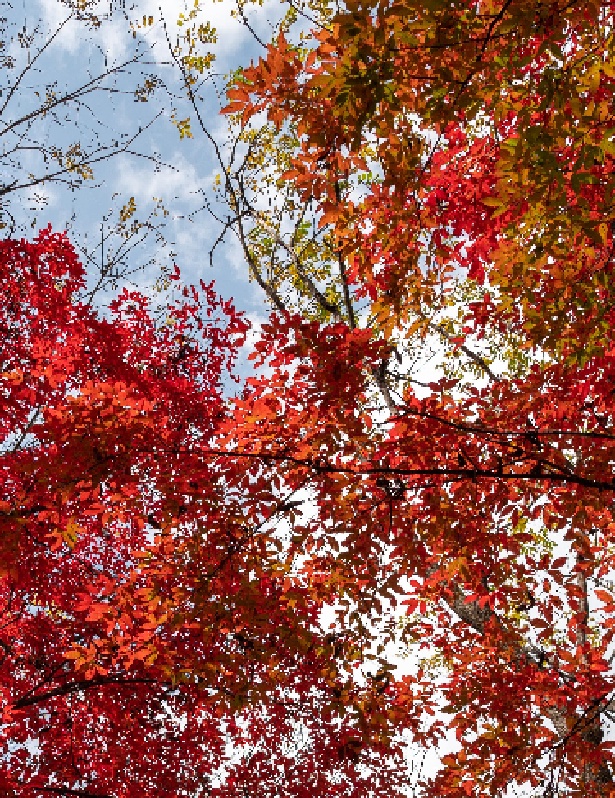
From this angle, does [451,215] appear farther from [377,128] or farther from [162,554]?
[162,554]

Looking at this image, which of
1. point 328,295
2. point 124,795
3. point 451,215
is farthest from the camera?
point 328,295

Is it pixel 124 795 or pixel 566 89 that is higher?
pixel 566 89

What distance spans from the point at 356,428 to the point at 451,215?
2.52 m

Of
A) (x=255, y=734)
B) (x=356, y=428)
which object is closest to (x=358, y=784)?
(x=255, y=734)

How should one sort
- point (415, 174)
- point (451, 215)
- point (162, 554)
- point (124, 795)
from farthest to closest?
point (124, 795) < point (451, 215) < point (162, 554) < point (415, 174)

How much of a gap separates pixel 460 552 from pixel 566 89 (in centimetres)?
344

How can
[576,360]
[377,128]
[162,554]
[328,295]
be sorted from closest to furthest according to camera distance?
[377,128], [576,360], [162,554], [328,295]

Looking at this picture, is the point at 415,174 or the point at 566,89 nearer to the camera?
the point at 566,89

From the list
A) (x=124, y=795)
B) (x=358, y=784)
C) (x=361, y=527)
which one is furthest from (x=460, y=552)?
(x=358, y=784)

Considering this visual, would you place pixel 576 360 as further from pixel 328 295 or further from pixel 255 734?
pixel 255 734

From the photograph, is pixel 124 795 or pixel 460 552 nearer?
pixel 460 552

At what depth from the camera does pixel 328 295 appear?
1227 cm

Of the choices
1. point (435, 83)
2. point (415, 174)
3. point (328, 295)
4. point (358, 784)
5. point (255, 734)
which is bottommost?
point (358, 784)

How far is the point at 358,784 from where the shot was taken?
10.7 meters
